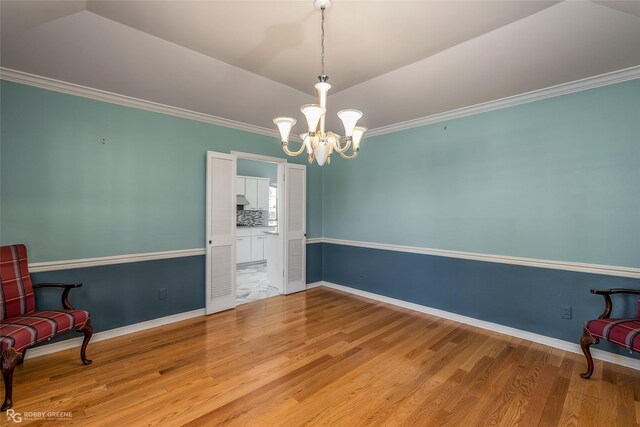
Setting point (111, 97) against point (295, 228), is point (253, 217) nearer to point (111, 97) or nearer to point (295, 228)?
point (295, 228)

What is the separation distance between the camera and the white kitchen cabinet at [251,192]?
719 centimetres

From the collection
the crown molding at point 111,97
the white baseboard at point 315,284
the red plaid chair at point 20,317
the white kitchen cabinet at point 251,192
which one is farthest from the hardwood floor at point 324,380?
the white kitchen cabinet at point 251,192

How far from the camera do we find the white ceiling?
1.94m

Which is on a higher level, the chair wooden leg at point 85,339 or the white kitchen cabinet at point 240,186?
the white kitchen cabinet at point 240,186

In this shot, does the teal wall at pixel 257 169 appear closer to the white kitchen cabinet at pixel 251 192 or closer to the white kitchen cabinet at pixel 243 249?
the white kitchen cabinet at pixel 251 192

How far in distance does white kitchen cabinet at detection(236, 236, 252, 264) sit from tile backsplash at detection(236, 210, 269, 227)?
0.58m

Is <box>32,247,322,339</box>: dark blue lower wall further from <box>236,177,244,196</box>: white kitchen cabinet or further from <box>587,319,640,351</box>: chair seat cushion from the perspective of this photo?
<box>587,319,640,351</box>: chair seat cushion

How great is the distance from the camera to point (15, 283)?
2.47 meters

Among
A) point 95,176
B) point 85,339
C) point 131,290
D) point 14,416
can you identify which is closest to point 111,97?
point 95,176

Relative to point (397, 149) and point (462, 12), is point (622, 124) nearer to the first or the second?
point (462, 12)

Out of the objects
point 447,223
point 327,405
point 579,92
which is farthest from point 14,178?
point 579,92

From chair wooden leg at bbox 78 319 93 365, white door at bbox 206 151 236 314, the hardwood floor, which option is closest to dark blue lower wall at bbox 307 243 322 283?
white door at bbox 206 151 236 314

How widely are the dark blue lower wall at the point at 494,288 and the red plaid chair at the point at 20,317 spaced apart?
11.6 ft

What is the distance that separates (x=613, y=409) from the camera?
2059mm
